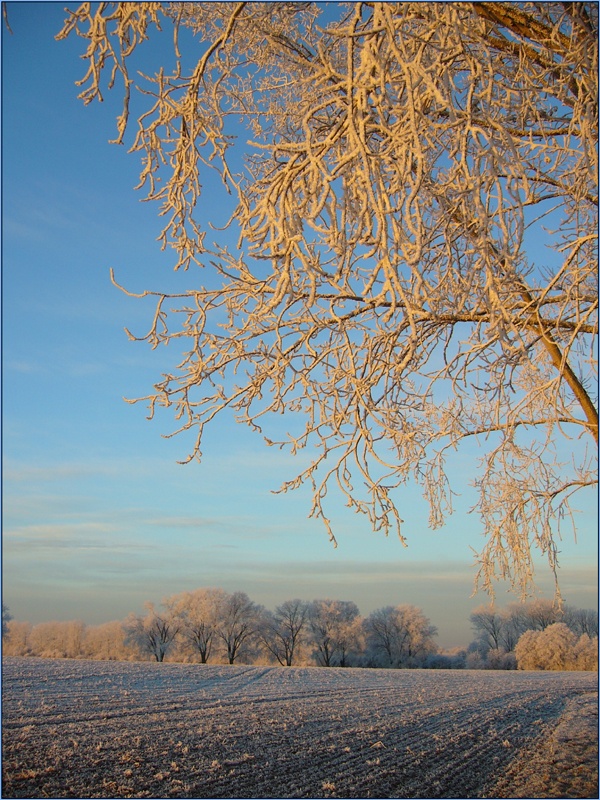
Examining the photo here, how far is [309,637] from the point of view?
3741 centimetres

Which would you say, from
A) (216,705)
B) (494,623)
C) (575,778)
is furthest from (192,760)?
(494,623)

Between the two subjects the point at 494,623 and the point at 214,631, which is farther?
the point at 214,631

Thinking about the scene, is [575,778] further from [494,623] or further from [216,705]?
[494,623]

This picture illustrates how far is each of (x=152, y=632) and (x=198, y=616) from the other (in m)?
2.66

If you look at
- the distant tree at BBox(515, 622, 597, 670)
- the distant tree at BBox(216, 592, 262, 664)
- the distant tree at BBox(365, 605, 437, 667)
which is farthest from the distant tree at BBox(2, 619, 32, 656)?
the distant tree at BBox(515, 622, 597, 670)

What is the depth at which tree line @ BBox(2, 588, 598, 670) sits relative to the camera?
2981cm

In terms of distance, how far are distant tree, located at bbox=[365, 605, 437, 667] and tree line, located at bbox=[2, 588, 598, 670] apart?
6cm

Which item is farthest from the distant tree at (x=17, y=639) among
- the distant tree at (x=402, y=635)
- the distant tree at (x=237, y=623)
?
the distant tree at (x=402, y=635)

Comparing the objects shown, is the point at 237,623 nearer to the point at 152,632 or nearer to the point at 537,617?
the point at 152,632

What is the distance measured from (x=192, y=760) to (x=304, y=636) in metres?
32.6

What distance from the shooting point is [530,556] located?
6.41 m

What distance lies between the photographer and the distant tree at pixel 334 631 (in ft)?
121

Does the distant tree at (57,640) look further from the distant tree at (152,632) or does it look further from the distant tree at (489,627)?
the distant tree at (489,627)

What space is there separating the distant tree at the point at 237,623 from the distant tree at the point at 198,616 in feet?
2.18
